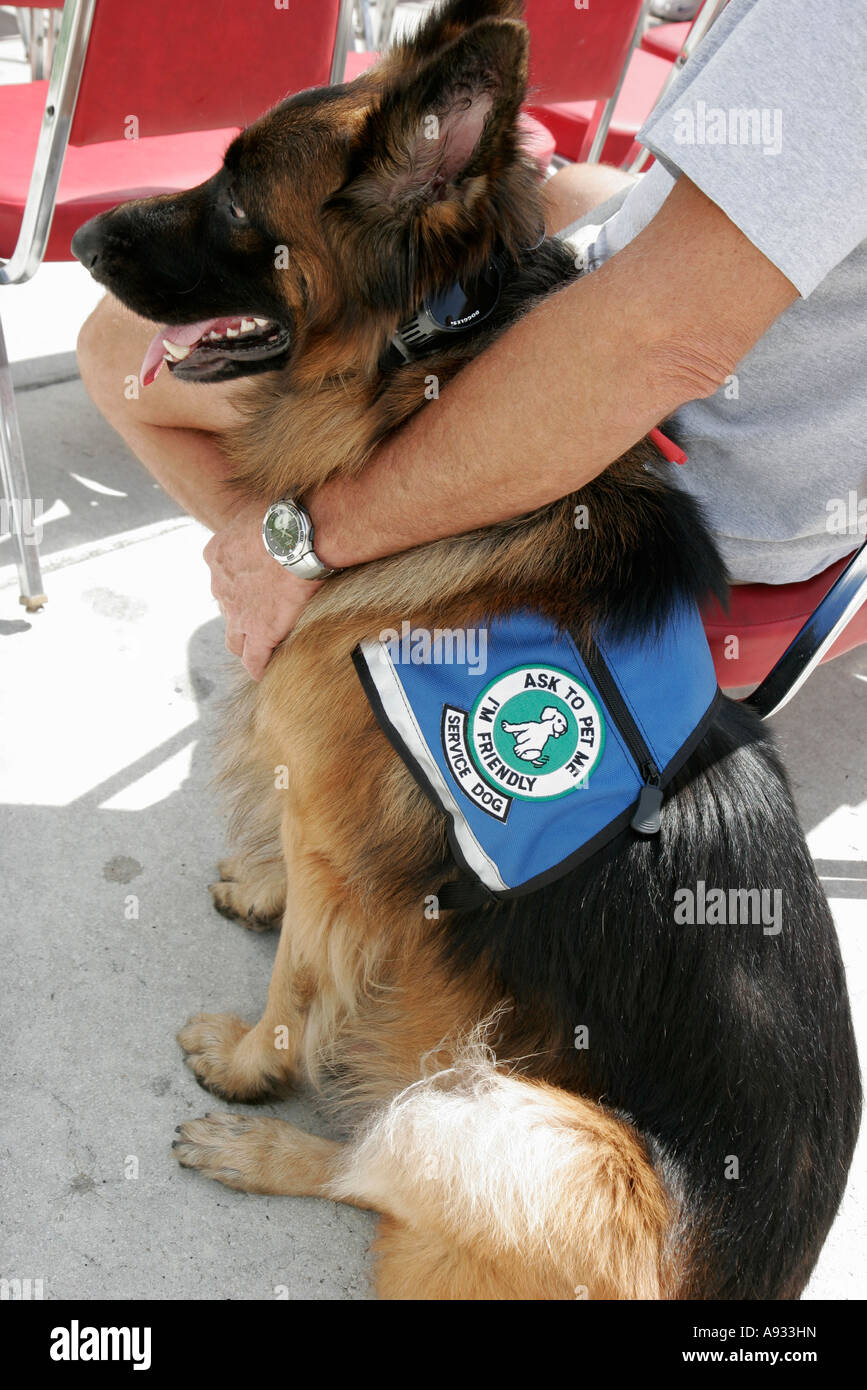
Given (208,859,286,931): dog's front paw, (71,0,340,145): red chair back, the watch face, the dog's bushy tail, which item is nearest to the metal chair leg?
(71,0,340,145): red chair back

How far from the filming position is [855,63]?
124cm

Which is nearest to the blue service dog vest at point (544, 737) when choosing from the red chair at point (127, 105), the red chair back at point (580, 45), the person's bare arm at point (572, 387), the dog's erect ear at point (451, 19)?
the person's bare arm at point (572, 387)

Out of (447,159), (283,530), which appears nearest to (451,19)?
(447,159)

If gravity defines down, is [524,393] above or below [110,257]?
below

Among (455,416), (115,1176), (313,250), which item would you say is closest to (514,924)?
(455,416)

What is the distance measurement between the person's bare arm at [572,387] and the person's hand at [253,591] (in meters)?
0.11

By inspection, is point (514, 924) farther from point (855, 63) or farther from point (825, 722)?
point (825, 722)

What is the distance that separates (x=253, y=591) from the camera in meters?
1.82

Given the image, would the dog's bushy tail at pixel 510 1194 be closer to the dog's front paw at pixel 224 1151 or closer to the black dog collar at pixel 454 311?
the dog's front paw at pixel 224 1151

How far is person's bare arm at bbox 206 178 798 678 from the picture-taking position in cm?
132

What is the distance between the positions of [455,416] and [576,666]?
0.41 meters

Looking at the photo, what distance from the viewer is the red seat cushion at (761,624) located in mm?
2100

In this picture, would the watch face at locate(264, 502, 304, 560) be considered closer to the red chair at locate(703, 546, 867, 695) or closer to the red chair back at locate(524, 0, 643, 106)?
the red chair at locate(703, 546, 867, 695)

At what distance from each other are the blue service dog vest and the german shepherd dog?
0.15 ft
